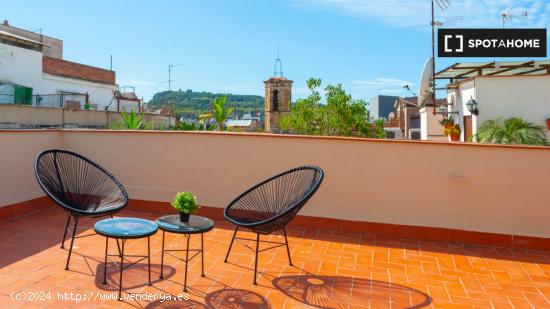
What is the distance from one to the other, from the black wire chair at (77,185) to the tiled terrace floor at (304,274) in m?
0.33

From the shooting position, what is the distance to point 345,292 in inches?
124

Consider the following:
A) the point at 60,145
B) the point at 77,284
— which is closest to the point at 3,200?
the point at 60,145

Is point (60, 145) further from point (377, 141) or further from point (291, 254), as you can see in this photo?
point (377, 141)

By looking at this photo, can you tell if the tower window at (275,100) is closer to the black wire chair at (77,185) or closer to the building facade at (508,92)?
the building facade at (508,92)

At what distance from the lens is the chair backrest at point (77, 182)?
368 cm

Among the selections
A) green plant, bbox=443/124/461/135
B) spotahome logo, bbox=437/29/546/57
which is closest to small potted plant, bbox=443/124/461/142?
green plant, bbox=443/124/461/135

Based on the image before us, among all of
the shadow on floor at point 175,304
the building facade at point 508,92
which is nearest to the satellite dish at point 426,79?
the building facade at point 508,92

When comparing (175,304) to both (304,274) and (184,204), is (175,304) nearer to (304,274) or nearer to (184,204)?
(184,204)

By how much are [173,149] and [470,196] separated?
387cm

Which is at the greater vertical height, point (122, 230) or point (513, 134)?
point (513, 134)

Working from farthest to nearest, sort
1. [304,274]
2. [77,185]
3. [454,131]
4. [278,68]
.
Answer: [278,68], [454,131], [77,185], [304,274]

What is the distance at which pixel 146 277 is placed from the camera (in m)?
3.27

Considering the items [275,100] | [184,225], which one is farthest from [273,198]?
[275,100]

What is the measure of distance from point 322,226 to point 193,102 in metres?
52.8
